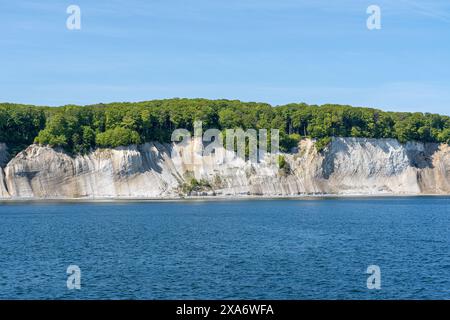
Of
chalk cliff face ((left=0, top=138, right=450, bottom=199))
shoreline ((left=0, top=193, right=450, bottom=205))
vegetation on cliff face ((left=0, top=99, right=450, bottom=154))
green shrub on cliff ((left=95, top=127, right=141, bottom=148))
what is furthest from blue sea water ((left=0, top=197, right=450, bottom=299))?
vegetation on cliff face ((left=0, top=99, right=450, bottom=154))

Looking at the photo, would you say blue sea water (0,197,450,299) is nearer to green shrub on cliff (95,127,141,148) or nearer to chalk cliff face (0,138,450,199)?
chalk cliff face (0,138,450,199)

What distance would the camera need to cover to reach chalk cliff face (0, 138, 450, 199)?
5461 inches

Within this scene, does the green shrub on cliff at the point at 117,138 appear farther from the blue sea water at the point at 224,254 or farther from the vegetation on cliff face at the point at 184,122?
the blue sea water at the point at 224,254

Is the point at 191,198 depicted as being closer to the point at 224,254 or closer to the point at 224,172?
the point at 224,172

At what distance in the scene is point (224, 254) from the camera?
58.7m

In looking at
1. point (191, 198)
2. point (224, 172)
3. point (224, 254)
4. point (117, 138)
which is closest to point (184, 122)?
point (224, 172)

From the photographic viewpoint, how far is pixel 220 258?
56469 mm

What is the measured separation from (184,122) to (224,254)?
97.6 meters

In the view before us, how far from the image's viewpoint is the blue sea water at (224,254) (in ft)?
144

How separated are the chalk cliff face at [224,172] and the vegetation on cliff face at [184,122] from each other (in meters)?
2.60

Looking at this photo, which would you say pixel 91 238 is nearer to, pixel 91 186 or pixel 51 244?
pixel 51 244

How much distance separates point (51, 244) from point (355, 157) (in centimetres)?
10800

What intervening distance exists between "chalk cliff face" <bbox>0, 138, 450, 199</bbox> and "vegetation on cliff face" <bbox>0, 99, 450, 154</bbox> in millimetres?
2597
